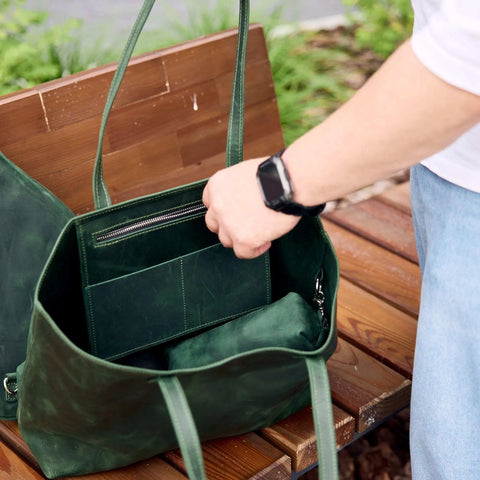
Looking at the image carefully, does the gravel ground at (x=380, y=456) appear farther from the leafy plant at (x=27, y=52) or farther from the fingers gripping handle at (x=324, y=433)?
the leafy plant at (x=27, y=52)

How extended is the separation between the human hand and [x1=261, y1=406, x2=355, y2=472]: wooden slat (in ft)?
1.58

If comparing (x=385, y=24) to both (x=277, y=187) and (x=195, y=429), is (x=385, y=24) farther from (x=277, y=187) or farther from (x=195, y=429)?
(x=195, y=429)

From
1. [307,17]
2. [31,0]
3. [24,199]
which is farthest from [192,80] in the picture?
[307,17]

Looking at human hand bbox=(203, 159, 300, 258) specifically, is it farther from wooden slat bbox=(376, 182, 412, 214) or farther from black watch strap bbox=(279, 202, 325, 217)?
wooden slat bbox=(376, 182, 412, 214)

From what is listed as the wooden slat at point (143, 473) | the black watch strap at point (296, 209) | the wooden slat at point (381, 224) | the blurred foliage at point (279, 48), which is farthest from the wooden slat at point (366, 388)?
the blurred foliage at point (279, 48)

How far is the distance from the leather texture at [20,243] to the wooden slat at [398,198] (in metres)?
1.14

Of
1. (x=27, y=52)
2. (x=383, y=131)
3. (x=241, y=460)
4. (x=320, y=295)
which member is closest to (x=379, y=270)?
(x=320, y=295)

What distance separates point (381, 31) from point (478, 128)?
280 centimetres

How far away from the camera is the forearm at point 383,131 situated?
3.03 feet

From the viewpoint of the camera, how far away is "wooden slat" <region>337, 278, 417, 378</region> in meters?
1.72

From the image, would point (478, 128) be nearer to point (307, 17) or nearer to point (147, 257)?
point (147, 257)

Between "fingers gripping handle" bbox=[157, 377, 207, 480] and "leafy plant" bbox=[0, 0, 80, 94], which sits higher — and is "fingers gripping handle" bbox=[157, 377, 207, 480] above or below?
below

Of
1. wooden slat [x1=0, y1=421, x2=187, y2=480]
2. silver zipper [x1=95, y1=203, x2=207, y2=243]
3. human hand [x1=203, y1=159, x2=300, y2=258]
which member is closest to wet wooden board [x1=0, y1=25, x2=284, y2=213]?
silver zipper [x1=95, y1=203, x2=207, y2=243]

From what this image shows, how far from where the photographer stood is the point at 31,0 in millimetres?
3631
